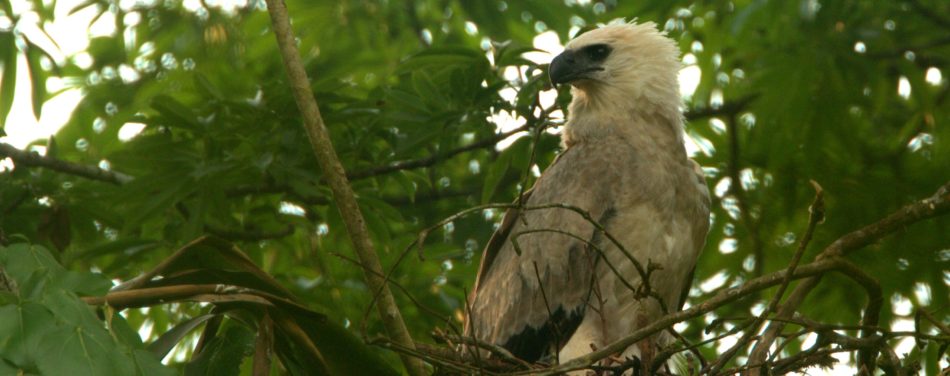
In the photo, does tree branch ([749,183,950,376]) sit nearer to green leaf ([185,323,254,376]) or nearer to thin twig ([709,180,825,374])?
thin twig ([709,180,825,374])

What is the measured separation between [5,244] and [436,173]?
344 centimetres

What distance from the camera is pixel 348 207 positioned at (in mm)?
3408

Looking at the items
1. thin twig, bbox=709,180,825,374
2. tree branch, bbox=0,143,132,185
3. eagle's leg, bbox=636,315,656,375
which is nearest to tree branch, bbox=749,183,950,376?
thin twig, bbox=709,180,825,374

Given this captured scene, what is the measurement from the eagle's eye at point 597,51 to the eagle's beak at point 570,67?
0.11 feet

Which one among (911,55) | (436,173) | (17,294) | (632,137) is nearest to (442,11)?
(436,173)

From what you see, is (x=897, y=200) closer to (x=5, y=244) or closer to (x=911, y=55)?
(x=911, y=55)

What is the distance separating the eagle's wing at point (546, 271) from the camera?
4879mm

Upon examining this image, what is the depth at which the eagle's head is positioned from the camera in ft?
17.7

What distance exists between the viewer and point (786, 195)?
5.92 metres

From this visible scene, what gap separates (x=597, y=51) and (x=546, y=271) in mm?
1195

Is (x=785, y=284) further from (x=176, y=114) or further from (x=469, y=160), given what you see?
(x=469, y=160)

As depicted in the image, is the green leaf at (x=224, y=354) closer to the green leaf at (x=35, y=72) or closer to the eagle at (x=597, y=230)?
the eagle at (x=597, y=230)

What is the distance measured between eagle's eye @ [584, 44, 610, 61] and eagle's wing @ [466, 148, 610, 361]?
2.06ft

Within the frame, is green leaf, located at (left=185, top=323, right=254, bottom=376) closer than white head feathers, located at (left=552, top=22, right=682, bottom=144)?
Yes
